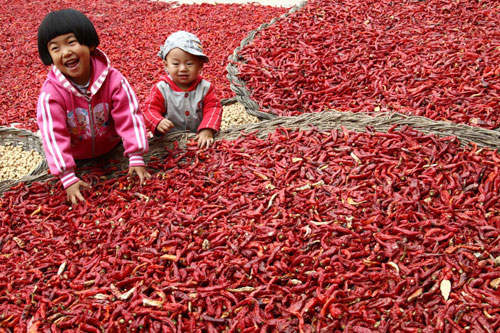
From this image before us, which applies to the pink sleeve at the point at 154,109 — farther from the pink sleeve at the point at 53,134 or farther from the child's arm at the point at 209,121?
the pink sleeve at the point at 53,134

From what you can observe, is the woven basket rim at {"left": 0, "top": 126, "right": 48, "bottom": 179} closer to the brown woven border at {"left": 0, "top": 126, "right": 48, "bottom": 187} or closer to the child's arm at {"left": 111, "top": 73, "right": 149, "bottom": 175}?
the brown woven border at {"left": 0, "top": 126, "right": 48, "bottom": 187}

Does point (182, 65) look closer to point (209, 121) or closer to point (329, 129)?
point (209, 121)

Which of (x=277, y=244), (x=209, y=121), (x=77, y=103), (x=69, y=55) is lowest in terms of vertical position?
(x=277, y=244)

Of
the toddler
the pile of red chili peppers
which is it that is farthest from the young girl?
the pile of red chili peppers

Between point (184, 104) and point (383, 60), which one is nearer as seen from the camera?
point (184, 104)

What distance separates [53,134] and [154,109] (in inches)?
40.2

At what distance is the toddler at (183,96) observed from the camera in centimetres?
380

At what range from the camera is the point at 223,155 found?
374 cm

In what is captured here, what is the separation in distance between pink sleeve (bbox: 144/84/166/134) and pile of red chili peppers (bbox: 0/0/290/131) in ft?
6.49

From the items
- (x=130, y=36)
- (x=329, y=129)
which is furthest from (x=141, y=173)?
(x=130, y=36)

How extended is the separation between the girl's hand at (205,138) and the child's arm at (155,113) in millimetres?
271

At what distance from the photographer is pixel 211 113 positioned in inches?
161

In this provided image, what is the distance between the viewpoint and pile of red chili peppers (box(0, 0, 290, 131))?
21.6 ft

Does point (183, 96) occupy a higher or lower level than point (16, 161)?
higher
